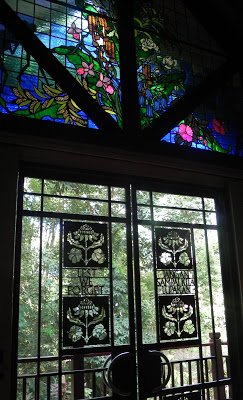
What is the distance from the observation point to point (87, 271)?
247cm

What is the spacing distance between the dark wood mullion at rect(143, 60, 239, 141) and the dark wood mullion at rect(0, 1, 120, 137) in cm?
33

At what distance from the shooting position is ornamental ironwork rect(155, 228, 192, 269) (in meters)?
2.73

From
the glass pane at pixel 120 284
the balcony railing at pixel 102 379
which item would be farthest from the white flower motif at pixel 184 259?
the balcony railing at pixel 102 379

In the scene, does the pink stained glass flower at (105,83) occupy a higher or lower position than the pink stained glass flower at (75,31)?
lower

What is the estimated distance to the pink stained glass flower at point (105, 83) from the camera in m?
2.85

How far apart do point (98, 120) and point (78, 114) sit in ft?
0.47

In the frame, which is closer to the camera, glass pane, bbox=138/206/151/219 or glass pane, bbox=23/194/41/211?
glass pane, bbox=23/194/41/211

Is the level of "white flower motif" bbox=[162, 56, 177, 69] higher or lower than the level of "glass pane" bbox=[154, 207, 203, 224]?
higher

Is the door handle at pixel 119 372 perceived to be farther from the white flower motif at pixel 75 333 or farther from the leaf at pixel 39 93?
the leaf at pixel 39 93

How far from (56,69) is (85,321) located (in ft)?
5.36

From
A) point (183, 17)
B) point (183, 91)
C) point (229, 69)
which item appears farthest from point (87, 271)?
point (183, 17)

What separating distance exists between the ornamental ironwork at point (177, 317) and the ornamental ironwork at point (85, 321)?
0.41 meters

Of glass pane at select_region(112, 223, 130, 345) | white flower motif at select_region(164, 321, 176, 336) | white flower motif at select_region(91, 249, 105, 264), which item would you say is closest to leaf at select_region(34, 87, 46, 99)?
glass pane at select_region(112, 223, 130, 345)

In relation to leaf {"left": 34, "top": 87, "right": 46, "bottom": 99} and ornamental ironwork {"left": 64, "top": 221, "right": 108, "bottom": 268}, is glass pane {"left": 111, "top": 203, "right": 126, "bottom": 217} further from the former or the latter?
leaf {"left": 34, "top": 87, "right": 46, "bottom": 99}
